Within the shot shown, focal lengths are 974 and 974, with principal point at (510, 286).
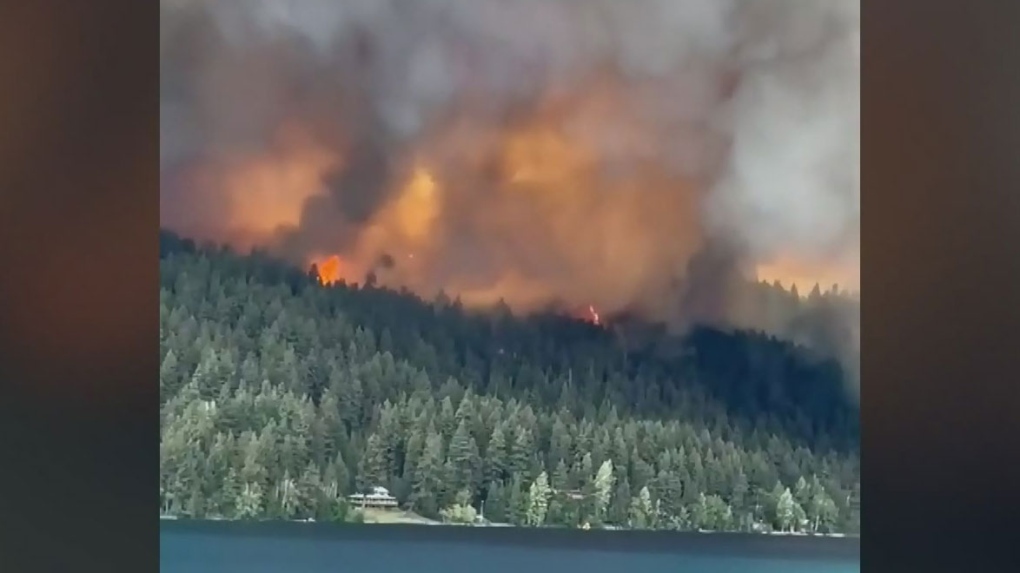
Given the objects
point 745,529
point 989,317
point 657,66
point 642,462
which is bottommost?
point 745,529

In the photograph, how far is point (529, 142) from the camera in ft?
7.96

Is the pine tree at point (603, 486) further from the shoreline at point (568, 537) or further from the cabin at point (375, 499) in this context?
the cabin at point (375, 499)

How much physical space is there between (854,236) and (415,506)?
1247 mm

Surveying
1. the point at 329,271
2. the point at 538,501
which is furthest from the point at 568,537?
the point at 329,271

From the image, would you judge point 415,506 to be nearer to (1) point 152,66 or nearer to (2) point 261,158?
(2) point 261,158

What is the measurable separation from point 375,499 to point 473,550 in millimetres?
278

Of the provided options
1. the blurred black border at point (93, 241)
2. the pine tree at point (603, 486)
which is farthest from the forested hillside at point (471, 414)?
the blurred black border at point (93, 241)

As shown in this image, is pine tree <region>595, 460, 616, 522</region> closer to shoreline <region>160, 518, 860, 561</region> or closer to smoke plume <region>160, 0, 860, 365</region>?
shoreline <region>160, 518, 860, 561</region>

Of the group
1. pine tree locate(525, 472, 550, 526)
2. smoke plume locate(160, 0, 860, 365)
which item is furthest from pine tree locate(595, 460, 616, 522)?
smoke plume locate(160, 0, 860, 365)

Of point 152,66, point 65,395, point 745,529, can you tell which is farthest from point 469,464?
point 152,66

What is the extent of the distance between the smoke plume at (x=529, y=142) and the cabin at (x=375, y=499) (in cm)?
52

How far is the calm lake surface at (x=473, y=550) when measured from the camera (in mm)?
2279

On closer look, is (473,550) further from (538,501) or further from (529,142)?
(529,142)

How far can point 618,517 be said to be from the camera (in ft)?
7.74
